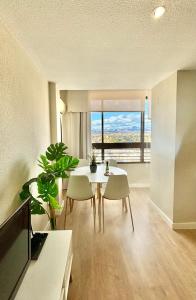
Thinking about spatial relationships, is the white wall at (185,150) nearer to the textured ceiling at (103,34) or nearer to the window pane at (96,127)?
the textured ceiling at (103,34)

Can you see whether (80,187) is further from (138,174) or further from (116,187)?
(138,174)

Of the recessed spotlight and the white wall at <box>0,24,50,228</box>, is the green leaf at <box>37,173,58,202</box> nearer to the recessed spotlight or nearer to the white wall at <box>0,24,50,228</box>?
the white wall at <box>0,24,50,228</box>

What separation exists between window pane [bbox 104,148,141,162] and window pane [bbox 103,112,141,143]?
0.26m

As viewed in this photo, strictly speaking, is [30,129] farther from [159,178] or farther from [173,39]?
[159,178]

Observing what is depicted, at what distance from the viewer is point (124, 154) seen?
5.14 metres

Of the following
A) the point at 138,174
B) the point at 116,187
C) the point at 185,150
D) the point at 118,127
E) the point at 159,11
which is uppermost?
the point at 159,11

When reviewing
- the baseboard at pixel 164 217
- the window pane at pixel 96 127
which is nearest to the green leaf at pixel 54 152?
the baseboard at pixel 164 217

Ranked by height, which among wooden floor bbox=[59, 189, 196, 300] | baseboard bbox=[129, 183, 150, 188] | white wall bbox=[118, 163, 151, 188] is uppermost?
white wall bbox=[118, 163, 151, 188]

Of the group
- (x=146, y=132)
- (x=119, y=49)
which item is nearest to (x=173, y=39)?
(x=119, y=49)

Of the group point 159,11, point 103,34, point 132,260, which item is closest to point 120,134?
point 132,260

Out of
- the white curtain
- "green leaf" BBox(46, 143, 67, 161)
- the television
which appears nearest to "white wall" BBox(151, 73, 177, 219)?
"green leaf" BBox(46, 143, 67, 161)

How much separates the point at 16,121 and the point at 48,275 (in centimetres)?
122

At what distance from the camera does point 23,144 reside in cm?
193

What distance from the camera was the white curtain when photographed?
496 cm
